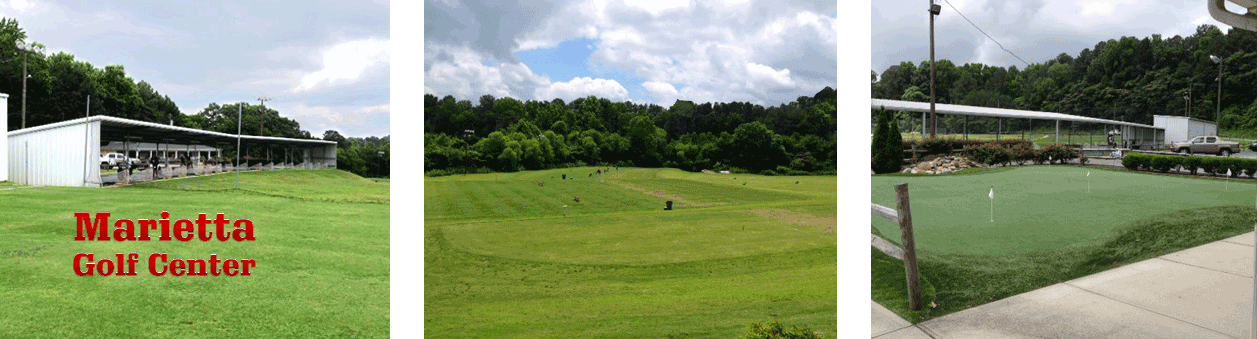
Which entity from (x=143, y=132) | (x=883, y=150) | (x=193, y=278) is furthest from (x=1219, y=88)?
(x=143, y=132)

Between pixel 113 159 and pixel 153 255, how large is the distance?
3.84 feet

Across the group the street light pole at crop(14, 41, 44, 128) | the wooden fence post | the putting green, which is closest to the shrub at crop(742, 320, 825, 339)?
the wooden fence post

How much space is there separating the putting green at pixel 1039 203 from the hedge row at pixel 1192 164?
0.21ft

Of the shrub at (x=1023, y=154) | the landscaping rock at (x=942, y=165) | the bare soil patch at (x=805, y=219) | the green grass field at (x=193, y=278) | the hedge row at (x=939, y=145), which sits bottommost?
the green grass field at (x=193, y=278)

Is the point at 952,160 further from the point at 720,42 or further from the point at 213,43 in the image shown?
the point at 213,43

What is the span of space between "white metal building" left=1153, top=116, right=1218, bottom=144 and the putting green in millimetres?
257

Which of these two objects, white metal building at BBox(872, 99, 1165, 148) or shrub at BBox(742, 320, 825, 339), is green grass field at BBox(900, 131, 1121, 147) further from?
shrub at BBox(742, 320, 825, 339)

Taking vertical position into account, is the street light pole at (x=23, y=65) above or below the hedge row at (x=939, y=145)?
above

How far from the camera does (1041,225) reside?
10.3 ft

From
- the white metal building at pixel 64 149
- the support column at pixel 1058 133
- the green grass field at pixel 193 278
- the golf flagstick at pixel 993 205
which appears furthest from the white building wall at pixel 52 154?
the support column at pixel 1058 133

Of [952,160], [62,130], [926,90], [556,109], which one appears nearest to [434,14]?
[556,109]

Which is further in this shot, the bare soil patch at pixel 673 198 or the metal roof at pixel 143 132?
the metal roof at pixel 143 132

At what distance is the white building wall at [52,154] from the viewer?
13.6ft

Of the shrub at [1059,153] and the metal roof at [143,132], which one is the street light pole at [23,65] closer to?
the metal roof at [143,132]
